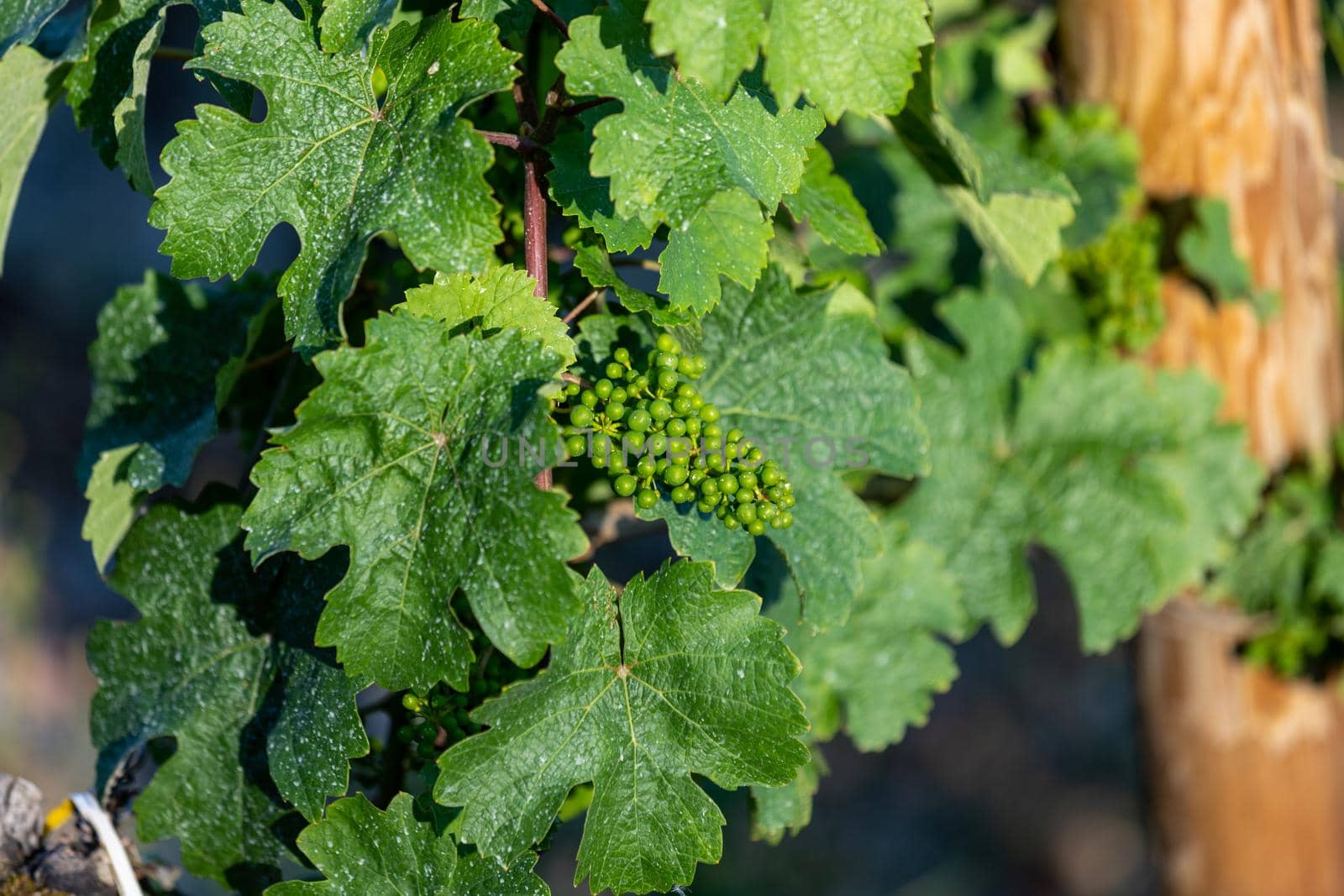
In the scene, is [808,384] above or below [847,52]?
below

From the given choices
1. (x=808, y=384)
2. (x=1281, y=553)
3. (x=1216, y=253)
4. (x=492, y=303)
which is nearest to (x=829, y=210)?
(x=808, y=384)

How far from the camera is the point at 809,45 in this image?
3.02ft

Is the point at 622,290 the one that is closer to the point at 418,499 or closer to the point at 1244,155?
the point at 418,499

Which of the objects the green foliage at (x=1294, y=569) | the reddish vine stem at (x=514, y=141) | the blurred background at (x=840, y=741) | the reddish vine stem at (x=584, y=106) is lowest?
the blurred background at (x=840, y=741)

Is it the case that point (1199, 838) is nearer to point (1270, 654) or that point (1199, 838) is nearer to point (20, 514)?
point (1270, 654)

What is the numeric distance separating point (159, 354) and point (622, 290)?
2.47ft

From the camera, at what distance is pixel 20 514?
4.92 meters

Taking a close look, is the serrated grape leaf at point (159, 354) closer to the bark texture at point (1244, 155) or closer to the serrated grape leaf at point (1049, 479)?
the serrated grape leaf at point (1049, 479)

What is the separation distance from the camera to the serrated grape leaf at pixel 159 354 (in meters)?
1.40

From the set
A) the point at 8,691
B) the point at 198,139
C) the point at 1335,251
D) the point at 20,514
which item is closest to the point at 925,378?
the point at 1335,251

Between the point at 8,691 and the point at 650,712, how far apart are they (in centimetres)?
428

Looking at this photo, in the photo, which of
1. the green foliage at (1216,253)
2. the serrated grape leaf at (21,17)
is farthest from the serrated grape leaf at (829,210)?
the green foliage at (1216,253)

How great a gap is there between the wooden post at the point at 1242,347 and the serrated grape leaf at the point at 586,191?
5.01ft

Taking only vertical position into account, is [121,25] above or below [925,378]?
above
